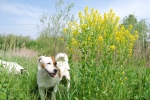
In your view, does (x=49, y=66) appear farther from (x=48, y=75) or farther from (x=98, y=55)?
(x=98, y=55)

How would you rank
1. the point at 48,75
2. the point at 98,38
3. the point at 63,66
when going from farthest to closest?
the point at 63,66 → the point at 48,75 → the point at 98,38

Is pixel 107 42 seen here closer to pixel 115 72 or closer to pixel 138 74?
pixel 115 72

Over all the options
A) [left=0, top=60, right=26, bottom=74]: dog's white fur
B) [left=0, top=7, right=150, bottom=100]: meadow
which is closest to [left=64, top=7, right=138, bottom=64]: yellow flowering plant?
[left=0, top=7, right=150, bottom=100]: meadow

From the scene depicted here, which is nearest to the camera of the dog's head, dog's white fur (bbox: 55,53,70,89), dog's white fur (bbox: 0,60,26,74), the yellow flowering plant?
the yellow flowering plant

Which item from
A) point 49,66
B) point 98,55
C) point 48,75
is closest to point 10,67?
point 48,75

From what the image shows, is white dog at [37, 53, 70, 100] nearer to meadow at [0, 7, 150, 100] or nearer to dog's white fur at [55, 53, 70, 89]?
dog's white fur at [55, 53, 70, 89]

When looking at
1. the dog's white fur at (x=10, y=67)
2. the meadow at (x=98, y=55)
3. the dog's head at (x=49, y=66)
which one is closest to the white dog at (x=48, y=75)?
the dog's head at (x=49, y=66)

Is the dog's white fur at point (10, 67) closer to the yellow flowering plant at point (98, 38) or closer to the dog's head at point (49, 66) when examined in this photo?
the dog's head at point (49, 66)

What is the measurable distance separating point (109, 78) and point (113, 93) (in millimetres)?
290

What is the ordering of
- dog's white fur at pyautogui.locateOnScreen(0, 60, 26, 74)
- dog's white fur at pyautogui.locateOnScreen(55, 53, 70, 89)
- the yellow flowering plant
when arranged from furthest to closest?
dog's white fur at pyautogui.locateOnScreen(55, 53, 70, 89), dog's white fur at pyautogui.locateOnScreen(0, 60, 26, 74), the yellow flowering plant

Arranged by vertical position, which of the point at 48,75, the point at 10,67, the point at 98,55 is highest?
the point at 98,55

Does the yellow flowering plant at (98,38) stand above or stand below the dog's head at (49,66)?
above

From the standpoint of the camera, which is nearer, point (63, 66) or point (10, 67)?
point (63, 66)

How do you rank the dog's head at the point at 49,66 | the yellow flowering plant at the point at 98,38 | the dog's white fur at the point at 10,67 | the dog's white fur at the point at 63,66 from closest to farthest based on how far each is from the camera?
the yellow flowering plant at the point at 98,38, the dog's white fur at the point at 10,67, the dog's head at the point at 49,66, the dog's white fur at the point at 63,66
